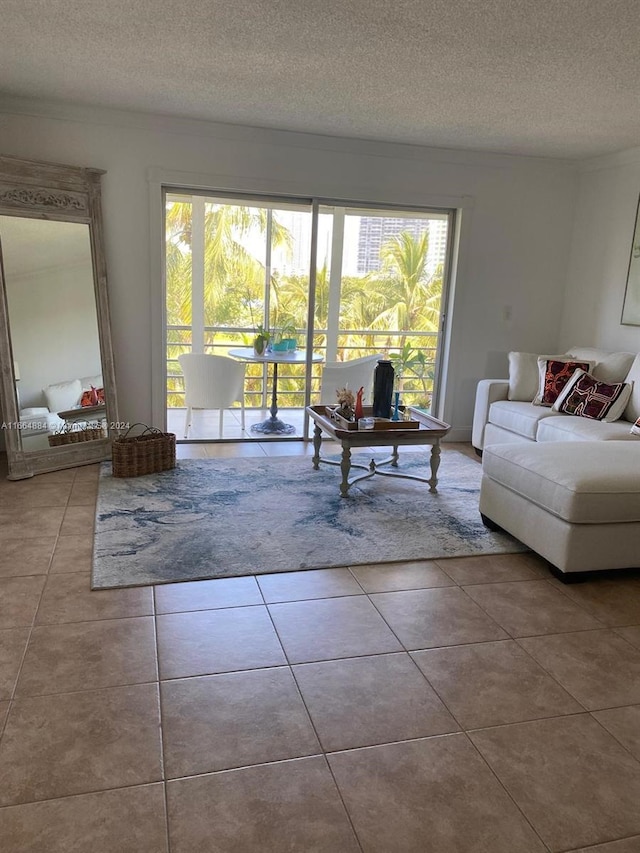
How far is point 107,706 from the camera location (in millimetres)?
1999

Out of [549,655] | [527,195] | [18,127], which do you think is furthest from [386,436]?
[18,127]

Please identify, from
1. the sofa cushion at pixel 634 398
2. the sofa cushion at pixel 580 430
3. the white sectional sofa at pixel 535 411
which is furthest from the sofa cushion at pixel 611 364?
the sofa cushion at pixel 580 430

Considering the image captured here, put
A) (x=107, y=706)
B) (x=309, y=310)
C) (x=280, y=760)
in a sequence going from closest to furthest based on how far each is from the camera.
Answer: (x=280, y=760) < (x=107, y=706) < (x=309, y=310)

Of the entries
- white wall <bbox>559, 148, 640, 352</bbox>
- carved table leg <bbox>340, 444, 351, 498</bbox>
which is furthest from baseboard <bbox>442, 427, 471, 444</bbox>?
carved table leg <bbox>340, 444, 351, 498</bbox>

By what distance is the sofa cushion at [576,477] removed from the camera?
112 inches

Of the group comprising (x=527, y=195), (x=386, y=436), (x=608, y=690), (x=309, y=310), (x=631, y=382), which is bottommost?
(x=608, y=690)

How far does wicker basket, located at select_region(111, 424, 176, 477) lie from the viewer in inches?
167

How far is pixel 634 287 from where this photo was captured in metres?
4.96

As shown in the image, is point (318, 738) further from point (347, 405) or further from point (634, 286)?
point (634, 286)

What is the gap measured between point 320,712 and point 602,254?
4.65 metres

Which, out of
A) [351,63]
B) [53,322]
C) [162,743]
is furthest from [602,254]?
[162,743]

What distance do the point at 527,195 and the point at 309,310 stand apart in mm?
2098

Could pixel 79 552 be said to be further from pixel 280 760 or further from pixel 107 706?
pixel 280 760

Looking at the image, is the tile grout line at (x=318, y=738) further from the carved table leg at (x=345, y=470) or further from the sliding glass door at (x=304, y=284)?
the sliding glass door at (x=304, y=284)
